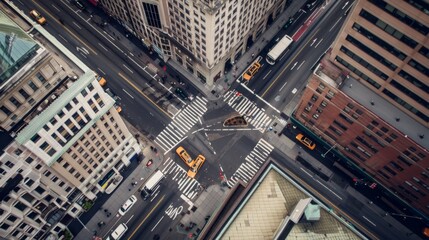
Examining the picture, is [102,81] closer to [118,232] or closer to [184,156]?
[184,156]

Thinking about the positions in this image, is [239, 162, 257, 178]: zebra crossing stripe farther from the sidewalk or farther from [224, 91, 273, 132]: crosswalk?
the sidewalk

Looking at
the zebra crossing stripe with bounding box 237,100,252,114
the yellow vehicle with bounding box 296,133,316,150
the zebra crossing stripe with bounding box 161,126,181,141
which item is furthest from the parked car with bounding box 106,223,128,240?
the yellow vehicle with bounding box 296,133,316,150

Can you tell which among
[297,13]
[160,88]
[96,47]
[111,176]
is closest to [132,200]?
[111,176]

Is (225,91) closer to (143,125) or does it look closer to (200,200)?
(143,125)

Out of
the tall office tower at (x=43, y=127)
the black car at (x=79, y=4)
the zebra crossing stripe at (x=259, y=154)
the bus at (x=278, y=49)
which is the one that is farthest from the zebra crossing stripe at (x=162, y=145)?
the black car at (x=79, y=4)

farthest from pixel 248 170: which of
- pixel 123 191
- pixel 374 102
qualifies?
pixel 374 102
